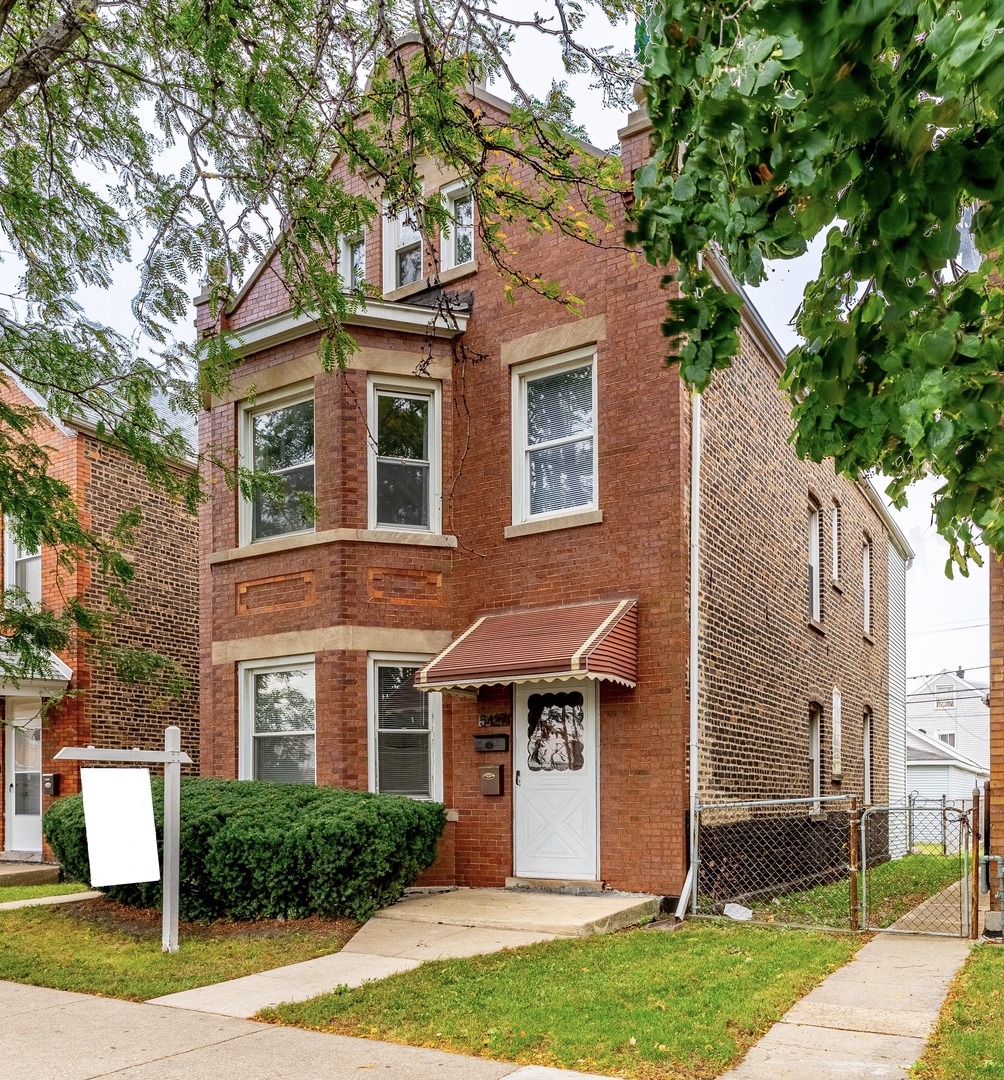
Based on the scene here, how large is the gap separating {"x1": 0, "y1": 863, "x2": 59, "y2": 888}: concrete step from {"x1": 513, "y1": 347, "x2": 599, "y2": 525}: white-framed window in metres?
9.03

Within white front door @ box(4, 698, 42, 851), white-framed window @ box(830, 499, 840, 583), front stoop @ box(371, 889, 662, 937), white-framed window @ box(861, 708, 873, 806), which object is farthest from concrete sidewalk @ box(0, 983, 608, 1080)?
white-framed window @ box(861, 708, 873, 806)

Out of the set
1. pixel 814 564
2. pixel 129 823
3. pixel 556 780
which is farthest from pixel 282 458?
pixel 814 564

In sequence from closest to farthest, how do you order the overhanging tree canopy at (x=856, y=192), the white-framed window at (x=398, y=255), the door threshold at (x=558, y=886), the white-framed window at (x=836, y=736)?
the overhanging tree canopy at (x=856, y=192)
the door threshold at (x=558, y=886)
the white-framed window at (x=398, y=255)
the white-framed window at (x=836, y=736)

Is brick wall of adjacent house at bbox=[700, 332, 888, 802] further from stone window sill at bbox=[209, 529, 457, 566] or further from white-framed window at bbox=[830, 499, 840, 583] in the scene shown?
stone window sill at bbox=[209, 529, 457, 566]

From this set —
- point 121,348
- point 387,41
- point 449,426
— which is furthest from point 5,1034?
point 449,426

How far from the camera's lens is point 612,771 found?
445 inches

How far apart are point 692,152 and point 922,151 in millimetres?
739

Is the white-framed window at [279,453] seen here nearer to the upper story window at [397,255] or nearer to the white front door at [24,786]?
the upper story window at [397,255]

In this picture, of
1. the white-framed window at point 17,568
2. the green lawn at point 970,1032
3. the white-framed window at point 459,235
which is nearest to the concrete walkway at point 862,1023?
the green lawn at point 970,1032

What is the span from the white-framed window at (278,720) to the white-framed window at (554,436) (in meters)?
3.37

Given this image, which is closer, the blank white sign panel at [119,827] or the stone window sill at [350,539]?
the blank white sign panel at [119,827]

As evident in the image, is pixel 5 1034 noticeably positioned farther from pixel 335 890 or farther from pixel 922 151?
pixel 922 151

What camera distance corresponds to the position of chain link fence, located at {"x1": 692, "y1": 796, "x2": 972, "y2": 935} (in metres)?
10.5

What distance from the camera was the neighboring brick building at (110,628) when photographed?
17062mm
